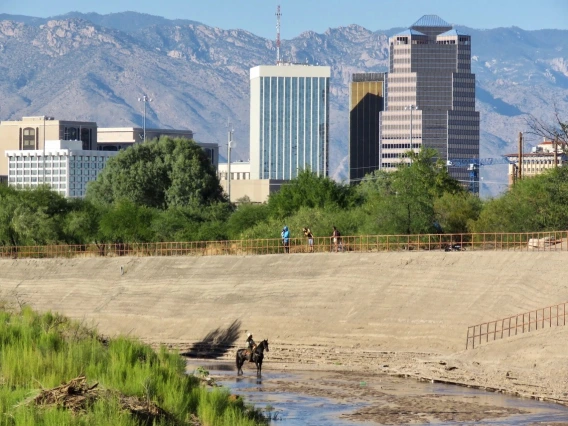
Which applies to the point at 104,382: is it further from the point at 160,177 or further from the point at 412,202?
the point at 160,177

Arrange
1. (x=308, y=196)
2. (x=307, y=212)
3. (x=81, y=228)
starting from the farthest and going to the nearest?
1. (x=308, y=196)
2. (x=81, y=228)
3. (x=307, y=212)

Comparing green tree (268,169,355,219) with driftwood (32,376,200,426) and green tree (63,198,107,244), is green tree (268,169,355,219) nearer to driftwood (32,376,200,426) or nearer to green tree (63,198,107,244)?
green tree (63,198,107,244)

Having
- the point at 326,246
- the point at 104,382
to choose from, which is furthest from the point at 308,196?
the point at 104,382

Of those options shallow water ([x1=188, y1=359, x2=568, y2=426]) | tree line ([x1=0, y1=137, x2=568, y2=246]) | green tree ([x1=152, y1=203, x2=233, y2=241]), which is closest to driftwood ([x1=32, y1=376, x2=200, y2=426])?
shallow water ([x1=188, y1=359, x2=568, y2=426])

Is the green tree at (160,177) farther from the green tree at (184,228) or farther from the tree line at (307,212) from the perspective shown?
the green tree at (184,228)

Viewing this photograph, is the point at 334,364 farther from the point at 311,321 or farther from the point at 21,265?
the point at 21,265

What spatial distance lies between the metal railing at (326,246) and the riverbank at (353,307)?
11.3 ft

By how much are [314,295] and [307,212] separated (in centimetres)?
2854

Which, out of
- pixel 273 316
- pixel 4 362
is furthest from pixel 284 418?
pixel 273 316

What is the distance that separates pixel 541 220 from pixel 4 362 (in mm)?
47616

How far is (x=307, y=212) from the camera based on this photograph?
293ft

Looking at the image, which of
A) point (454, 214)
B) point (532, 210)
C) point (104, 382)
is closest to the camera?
point (104, 382)

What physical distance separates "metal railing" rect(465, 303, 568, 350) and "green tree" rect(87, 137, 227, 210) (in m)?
77.6

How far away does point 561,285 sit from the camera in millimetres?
52844
